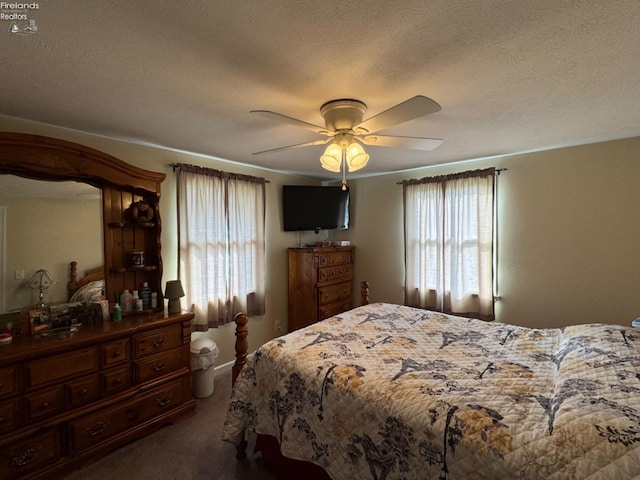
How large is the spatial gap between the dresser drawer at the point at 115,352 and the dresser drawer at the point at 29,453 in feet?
1.47

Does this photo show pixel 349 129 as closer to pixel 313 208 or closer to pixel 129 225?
pixel 129 225

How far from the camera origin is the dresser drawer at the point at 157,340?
2258 millimetres

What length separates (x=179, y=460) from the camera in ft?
6.70

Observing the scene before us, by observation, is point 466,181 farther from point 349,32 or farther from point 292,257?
point 349,32

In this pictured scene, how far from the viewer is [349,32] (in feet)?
3.93

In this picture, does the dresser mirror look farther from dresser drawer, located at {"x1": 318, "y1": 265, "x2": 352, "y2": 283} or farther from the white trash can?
dresser drawer, located at {"x1": 318, "y1": 265, "x2": 352, "y2": 283}

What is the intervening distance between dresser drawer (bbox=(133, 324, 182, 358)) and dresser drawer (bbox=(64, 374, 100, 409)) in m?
0.29

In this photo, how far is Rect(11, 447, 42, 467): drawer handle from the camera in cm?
172

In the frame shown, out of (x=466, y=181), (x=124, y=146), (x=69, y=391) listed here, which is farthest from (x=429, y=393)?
(x=124, y=146)

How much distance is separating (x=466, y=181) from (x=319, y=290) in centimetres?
221

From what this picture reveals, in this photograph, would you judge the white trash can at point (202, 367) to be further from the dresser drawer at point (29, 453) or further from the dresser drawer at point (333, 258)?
the dresser drawer at point (333, 258)

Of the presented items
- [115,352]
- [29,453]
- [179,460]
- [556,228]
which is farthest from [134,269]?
[556,228]

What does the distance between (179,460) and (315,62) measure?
265 centimetres

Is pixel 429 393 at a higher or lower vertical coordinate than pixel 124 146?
lower
